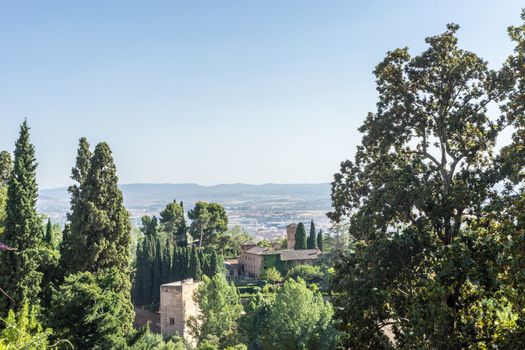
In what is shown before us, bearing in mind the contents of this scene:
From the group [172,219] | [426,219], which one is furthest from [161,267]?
[426,219]

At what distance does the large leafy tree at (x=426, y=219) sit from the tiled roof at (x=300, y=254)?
47.0m

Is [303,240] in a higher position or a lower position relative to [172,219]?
lower

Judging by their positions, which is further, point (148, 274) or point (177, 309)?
point (148, 274)

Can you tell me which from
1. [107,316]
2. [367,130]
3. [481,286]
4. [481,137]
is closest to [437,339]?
[481,286]

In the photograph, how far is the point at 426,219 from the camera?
9727mm

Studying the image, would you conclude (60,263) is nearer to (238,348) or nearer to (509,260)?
(238,348)

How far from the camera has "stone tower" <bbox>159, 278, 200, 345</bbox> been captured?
29.6 metres

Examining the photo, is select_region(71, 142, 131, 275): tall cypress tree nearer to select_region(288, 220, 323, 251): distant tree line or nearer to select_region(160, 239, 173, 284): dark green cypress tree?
select_region(160, 239, 173, 284): dark green cypress tree

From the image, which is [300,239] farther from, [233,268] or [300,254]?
[233,268]

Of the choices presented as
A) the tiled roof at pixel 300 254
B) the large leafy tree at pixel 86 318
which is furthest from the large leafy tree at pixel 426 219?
the tiled roof at pixel 300 254

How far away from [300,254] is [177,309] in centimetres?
3073

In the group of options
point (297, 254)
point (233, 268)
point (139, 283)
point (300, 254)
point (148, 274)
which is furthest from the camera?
point (233, 268)

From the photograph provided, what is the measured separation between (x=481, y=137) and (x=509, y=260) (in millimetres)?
3975

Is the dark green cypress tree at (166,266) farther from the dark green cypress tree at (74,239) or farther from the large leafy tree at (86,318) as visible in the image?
the large leafy tree at (86,318)
